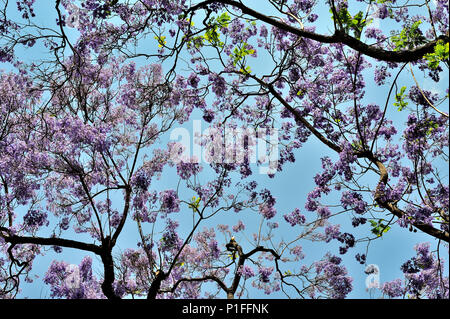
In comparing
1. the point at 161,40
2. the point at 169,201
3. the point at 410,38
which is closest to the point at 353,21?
the point at 410,38

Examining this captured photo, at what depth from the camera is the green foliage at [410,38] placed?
5.35m

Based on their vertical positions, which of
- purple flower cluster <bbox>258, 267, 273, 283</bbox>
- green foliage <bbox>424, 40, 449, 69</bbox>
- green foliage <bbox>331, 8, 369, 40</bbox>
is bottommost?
purple flower cluster <bbox>258, 267, 273, 283</bbox>

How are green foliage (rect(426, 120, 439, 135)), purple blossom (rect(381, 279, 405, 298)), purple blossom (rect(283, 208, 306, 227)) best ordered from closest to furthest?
green foliage (rect(426, 120, 439, 135)), purple blossom (rect(381, 279, 405, 298)), purple blossom (rect(283, 208, 306, 227))

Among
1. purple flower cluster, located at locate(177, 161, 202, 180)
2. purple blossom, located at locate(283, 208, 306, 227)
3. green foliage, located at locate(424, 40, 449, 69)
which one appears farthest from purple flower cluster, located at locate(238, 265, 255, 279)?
green foliage, located at locate(424, 40, 449, 69)

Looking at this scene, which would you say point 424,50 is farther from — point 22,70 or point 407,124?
point 22,70

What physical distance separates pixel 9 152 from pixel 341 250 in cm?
642

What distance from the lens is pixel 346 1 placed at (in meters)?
6.37

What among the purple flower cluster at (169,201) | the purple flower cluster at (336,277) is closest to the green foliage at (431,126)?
the purple flower cluster at (336,277)

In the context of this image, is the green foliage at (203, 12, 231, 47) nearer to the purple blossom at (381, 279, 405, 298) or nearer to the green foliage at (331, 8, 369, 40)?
the green foliage at (331, 8, 369, 40)

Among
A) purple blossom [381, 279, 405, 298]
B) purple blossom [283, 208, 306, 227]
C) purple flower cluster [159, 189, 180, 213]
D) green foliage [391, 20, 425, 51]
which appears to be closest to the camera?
green foliage [391, 20, 425, 51]

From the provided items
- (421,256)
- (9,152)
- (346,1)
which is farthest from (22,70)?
(421,256)

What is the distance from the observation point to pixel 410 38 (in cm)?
541

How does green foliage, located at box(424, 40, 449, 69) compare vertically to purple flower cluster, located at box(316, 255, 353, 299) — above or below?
above

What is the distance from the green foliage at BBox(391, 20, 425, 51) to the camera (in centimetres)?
535
